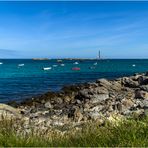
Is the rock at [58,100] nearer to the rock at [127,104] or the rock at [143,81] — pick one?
the rock at [127,104]

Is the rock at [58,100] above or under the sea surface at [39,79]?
above

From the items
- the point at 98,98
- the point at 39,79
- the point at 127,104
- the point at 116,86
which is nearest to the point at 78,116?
the point at 127,104

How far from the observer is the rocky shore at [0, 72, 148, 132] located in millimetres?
16938

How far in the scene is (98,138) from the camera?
24.3 feet

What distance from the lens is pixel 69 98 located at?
95.7ft

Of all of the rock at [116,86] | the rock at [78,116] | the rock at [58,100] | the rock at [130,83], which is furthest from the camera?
the rock at [130,83]

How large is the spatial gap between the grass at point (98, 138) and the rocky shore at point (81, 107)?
616 cm

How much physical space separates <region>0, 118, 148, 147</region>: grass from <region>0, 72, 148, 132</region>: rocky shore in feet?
20.2

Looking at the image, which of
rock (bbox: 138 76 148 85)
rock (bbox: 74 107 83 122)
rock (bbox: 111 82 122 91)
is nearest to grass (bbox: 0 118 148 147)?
rock (bbox: 74 107 83 122)

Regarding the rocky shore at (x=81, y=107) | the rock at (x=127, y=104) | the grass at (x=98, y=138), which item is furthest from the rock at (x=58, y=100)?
the grass at (x=98, y=138)

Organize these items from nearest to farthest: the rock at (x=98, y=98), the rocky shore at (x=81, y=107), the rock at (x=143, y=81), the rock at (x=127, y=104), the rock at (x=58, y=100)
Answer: the rocky shore at (x=81, y=107)
the rock at (x=127, y=104)
the rock at (x=98, y=98)
the rock at (x=58, y=100)
the rock at (x=143, y=81)

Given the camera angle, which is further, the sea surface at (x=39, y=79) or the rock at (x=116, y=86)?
the sea surface at (x=39, y=79)

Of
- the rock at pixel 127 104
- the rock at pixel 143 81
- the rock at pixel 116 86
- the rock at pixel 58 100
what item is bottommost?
the rock at pixel 58 100

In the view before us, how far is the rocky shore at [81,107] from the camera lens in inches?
667
